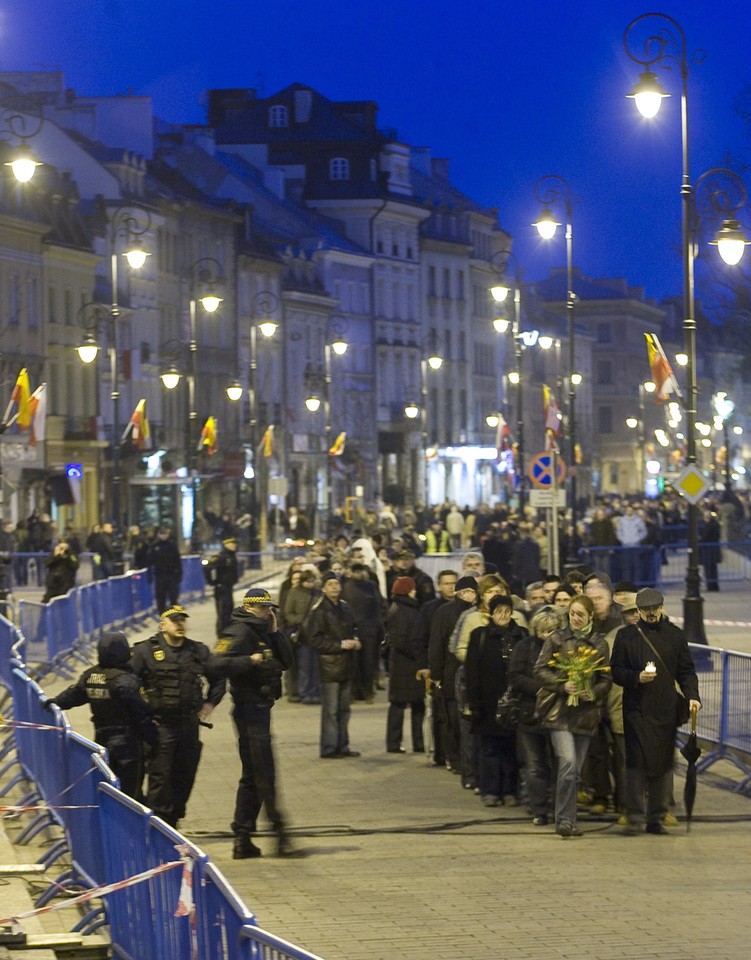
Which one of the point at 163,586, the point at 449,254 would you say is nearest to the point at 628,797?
the point at 163,586

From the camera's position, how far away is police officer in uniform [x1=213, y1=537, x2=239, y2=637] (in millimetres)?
33281

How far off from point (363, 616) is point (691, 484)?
6.08 metres

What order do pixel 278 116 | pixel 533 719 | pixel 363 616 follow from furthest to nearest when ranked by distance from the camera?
pixel 278 116
pixel 363 616
pixel 533 719

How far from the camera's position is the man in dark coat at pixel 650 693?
15180 millimetres

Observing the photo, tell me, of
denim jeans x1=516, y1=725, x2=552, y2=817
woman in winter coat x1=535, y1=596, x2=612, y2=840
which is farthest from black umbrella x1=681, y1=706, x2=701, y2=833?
denim jeans x1=516, y1=725, x2=552, y2=817

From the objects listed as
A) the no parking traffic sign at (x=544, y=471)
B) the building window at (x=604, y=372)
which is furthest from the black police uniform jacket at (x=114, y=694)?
the building window at (x=604, y=372)

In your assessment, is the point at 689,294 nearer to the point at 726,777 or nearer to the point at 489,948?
the point at 726,777

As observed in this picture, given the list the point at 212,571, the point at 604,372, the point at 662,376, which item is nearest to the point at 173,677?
the point at 212,571

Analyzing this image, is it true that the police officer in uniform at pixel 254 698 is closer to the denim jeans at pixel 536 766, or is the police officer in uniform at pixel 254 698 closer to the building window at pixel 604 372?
the denim jeans at pixel 536 766

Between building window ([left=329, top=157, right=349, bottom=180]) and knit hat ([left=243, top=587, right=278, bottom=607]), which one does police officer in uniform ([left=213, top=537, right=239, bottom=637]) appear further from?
building window ([left=329, top=157, right=349, bottom=180])

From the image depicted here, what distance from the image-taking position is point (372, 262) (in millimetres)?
115875

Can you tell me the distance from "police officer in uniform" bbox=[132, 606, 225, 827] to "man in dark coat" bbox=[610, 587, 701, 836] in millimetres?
2825

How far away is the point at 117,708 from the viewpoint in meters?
13.8

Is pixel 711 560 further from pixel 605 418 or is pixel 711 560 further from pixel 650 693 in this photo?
pixel 605 418
